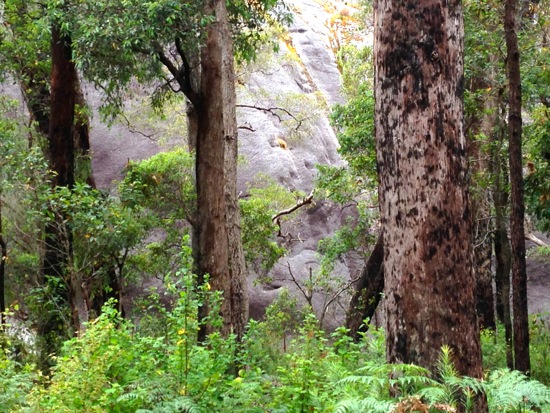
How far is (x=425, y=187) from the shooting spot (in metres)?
5.74

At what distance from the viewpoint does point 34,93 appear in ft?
65.7

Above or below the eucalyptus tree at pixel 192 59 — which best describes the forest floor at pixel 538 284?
below

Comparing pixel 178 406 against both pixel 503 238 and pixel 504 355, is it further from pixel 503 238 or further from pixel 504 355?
pixel 503 238

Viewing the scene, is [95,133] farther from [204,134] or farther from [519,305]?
[519,305]

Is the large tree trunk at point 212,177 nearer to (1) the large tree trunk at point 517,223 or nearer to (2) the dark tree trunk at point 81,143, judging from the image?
(1) the large tree trunk at point 517,223

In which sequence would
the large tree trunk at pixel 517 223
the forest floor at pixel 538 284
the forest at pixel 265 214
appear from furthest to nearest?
the forest floor at pixel 538 284, the large tree trunk at pixel 517 223, the forest at pixel 265 214

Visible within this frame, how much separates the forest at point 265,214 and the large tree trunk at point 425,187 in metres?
0.02

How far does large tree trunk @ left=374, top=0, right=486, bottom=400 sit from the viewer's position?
5.62 m

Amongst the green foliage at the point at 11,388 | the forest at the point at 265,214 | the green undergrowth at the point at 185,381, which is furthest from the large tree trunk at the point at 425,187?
the green foliage at the point at 11,388

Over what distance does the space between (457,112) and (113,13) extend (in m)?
8.91

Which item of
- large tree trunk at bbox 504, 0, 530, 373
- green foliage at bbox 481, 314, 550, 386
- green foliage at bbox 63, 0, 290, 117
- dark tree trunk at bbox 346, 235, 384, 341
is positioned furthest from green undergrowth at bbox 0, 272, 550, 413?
dark tree trunk at bbox 346, 235, 384, 341

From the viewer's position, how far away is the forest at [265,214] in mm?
5719

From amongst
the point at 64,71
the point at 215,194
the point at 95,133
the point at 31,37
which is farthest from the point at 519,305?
the point at 95,133

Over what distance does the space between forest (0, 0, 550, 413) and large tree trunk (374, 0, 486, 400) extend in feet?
0.05
